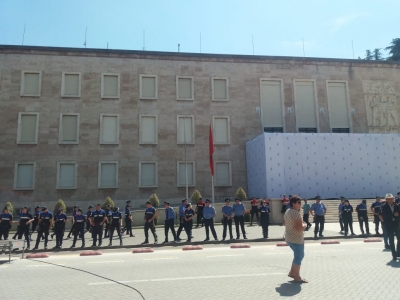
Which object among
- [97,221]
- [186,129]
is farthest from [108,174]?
[97,221]

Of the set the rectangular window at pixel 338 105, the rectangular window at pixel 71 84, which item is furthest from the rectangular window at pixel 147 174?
the rectangular window at pixel 338 105

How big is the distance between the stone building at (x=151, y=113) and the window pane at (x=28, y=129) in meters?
0.09

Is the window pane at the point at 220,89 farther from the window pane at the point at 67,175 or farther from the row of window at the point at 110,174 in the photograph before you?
the window pane at the point at 67,175

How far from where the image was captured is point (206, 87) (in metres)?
A: 34.0

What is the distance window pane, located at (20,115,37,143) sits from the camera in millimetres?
30562

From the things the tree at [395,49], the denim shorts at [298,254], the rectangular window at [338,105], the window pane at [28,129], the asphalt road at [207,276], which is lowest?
the asphalt road at [207,276]

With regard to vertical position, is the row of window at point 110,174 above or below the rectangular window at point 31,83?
below

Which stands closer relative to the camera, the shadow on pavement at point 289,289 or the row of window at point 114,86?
the shadow on pavement at point 289,289

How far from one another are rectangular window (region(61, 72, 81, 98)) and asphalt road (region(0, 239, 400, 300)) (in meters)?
22.8

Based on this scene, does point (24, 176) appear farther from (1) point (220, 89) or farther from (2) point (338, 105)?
(2) point (338, 105)

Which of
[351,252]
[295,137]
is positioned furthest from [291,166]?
[351,252]

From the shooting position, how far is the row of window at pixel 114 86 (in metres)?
31.5

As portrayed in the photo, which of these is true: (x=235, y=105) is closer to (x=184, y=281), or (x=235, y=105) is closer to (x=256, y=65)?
(x=256, y=65)

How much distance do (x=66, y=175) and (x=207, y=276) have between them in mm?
25589
